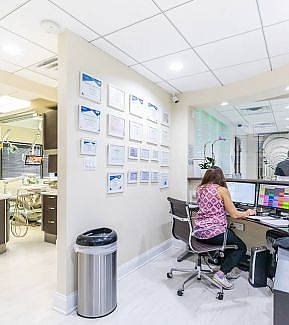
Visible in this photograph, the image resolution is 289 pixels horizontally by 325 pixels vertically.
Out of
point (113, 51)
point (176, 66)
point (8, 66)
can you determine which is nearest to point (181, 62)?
point (176, 66)

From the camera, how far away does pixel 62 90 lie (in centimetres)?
232

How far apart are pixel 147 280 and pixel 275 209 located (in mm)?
1767

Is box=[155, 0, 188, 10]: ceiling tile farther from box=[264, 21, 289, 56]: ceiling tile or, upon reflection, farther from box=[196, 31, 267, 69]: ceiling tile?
box=[264, 21, 289, 56]: ceiling tile

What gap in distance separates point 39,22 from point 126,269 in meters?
2.72

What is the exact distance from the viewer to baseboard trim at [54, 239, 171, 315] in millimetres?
2262

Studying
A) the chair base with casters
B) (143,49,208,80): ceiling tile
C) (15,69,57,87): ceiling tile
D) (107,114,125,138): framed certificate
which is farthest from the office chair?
(15,69,57,87): ceiling tile

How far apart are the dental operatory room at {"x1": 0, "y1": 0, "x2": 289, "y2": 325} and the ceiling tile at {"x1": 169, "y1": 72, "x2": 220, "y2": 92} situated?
28mm

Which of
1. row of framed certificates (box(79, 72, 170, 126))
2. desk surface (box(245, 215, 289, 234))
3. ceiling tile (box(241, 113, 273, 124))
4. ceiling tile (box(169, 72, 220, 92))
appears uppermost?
ceiling tile (box(169, 72, 220, 92))

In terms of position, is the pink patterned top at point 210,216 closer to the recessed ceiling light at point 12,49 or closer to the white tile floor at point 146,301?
the white tile floor at point 146,301

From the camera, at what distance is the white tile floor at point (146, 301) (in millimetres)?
2156

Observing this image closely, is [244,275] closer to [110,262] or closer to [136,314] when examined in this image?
[136,314]

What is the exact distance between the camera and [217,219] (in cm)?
275

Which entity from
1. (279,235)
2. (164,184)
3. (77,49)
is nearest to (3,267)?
(164,184)

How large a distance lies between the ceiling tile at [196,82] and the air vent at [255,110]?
193 cm
